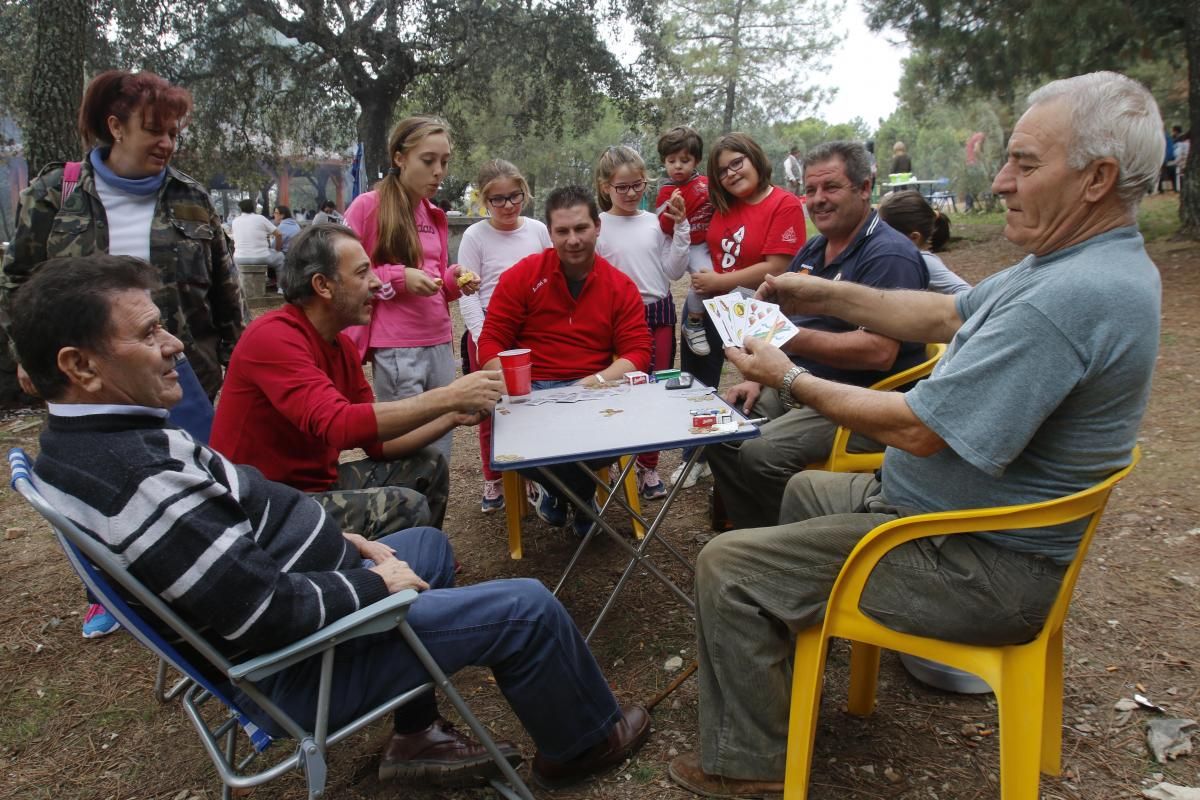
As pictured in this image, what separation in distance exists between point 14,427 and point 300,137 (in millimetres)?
11510

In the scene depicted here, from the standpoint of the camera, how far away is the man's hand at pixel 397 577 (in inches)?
73.9

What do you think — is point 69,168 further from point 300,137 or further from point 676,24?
point 676,24

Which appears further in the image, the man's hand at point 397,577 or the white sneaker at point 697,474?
the white sneaker at point 697,474

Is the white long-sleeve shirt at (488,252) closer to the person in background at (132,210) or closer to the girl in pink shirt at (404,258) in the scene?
the girl in pink shirt at (404,258)

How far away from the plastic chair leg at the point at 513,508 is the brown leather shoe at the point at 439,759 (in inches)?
57.1

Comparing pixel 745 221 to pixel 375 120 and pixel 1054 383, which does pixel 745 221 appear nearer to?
pixel 1054 383

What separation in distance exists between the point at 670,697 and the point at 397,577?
3.65 feet

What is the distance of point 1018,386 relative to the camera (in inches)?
63.9

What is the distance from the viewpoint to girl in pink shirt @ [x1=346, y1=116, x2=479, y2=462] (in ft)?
11.8

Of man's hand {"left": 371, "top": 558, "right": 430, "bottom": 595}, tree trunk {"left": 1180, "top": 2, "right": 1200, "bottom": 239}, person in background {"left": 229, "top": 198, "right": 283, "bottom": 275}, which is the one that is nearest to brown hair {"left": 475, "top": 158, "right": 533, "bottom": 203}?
man's hand {"left": 371, "top": 558, "right": 430, "bottom": 595}

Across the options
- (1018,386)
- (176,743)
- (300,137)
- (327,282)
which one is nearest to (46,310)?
(327,282)

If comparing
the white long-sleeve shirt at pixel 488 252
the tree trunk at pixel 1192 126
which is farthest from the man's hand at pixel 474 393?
the tree trunk at pixel 1192 126

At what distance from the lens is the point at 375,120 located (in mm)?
14680

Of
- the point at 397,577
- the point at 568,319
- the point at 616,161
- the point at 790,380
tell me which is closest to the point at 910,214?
the point at 616,161
